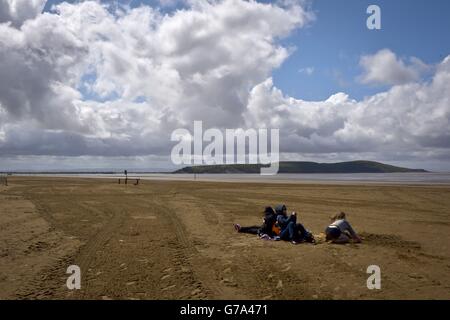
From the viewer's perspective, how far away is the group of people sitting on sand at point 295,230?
10977 millimetres

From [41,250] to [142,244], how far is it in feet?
9.52

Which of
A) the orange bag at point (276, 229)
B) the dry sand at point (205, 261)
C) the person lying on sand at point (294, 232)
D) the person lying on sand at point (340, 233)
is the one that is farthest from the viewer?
the orange bag at point (276, 229)

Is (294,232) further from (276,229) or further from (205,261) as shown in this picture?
(205,261)

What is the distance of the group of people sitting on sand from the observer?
1098 cm

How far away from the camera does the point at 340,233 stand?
36.0ft

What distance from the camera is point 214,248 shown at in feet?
34.9

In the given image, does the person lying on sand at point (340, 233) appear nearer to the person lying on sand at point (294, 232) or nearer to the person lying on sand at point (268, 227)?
the person lying on sand at point (294, 232)

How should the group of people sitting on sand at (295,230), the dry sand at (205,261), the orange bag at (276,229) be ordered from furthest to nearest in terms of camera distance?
the orange bag at (276,229)
the group of people sitting on sand at (295,230)
the dry sand at (205,261)

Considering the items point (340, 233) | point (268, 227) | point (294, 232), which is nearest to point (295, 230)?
point (294, 232)

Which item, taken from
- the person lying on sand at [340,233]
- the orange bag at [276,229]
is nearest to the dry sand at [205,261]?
the person lying on sand at [340,233]

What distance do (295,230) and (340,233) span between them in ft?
4.56

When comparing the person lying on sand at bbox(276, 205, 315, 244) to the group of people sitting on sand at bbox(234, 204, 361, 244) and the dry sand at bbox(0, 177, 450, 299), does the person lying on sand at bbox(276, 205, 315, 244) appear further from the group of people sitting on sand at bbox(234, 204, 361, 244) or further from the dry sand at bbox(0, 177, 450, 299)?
the dry sand at bbox(0, 177, 450, 299)
